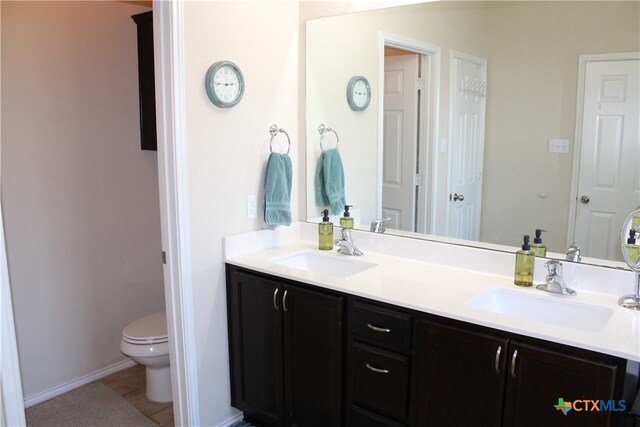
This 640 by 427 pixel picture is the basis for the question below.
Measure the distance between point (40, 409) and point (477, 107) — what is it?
268 centimetres

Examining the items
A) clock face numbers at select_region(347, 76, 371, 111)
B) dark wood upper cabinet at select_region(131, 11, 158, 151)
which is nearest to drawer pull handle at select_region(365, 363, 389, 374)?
clock face numbers at select_region(347, 76, 371, 111)

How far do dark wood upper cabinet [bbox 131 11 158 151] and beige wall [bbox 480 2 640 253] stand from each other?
69.7 inches

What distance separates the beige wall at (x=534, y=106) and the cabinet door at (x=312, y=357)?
780 mm

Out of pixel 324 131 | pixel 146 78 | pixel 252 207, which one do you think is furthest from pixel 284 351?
pixel 146 78

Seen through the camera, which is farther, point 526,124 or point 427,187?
point 427,187

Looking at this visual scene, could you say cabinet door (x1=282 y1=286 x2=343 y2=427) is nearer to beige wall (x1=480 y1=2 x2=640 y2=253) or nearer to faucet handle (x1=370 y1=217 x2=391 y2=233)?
faucet handle (x1=370 y1=217 x2=391 y2=233)

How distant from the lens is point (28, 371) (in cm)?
277

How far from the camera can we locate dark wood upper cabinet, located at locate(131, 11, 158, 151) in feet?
9.36

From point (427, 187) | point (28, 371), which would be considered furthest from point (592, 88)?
point (28, 371)

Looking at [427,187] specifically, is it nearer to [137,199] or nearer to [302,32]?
[302,32]

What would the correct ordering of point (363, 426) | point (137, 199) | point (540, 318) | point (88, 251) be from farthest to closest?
point (137, 199), point (88, 251), point (363, 426), point (540, 318)

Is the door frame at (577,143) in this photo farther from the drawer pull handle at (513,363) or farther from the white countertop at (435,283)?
the drawer pull handle at (513,363)

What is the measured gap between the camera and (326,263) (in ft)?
8.29

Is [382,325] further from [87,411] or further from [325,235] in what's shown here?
[87,411]
